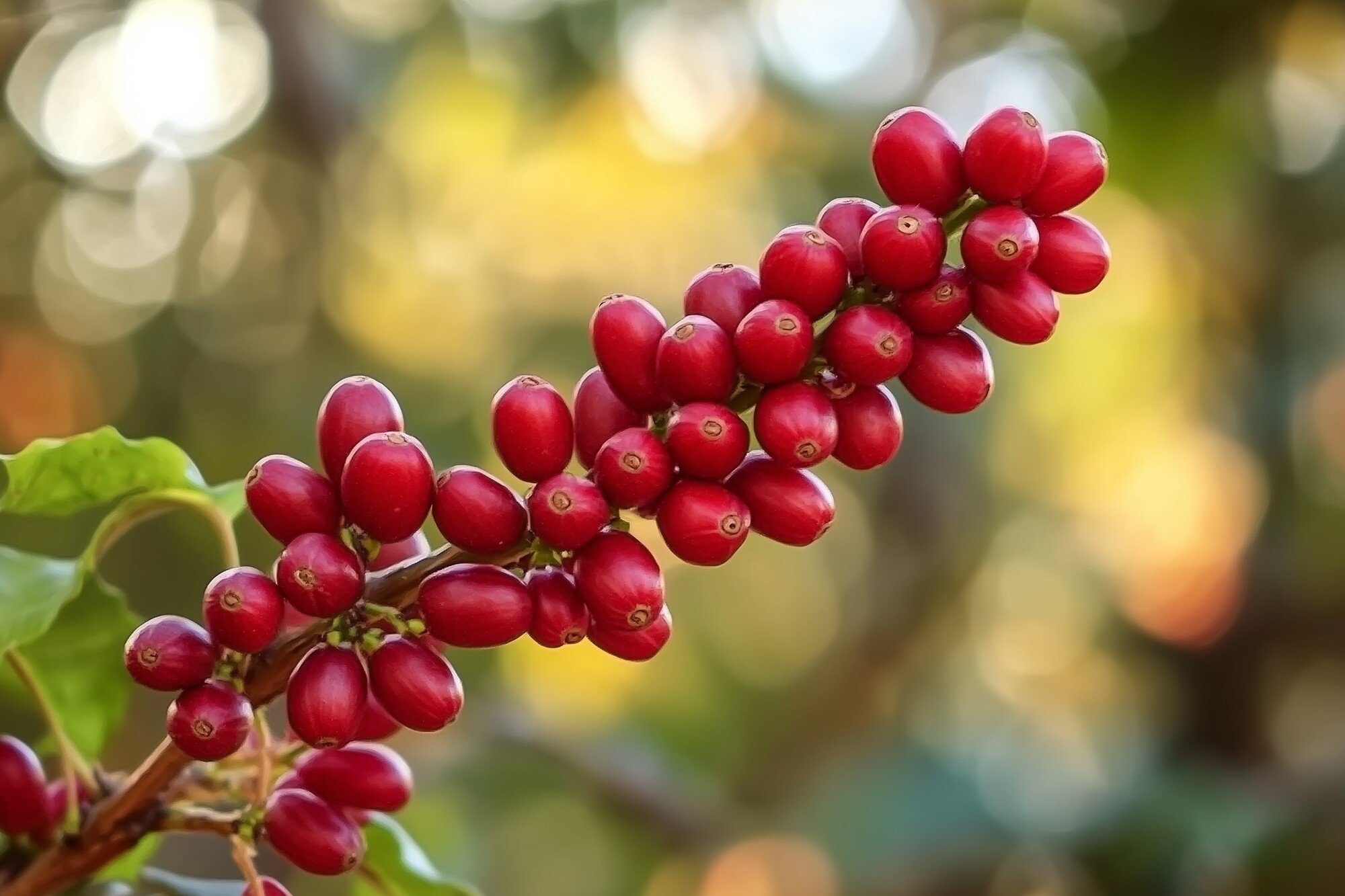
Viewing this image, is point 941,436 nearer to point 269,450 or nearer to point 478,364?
point 478,364

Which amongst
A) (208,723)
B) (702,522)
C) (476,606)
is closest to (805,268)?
(702,522)

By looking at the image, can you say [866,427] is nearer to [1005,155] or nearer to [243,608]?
[1005,155]

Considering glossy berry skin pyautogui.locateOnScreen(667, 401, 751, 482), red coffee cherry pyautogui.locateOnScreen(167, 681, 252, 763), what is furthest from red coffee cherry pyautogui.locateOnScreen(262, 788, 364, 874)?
glossy berry skin pyautogui.locateOnScreen(667, 401, 751, 482)

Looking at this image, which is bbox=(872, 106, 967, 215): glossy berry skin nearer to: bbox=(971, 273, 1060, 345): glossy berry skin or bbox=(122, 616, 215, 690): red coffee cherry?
bbox=(971, 273, 1060, 345): glossy berry skin

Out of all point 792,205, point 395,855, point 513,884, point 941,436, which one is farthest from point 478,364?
point 395,855

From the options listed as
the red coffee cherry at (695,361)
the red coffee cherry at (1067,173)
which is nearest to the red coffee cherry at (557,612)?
the red coffee cherry at (695,361)

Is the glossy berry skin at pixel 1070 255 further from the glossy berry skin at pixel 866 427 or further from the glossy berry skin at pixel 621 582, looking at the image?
the glossy berry skin at pixel 621 582
